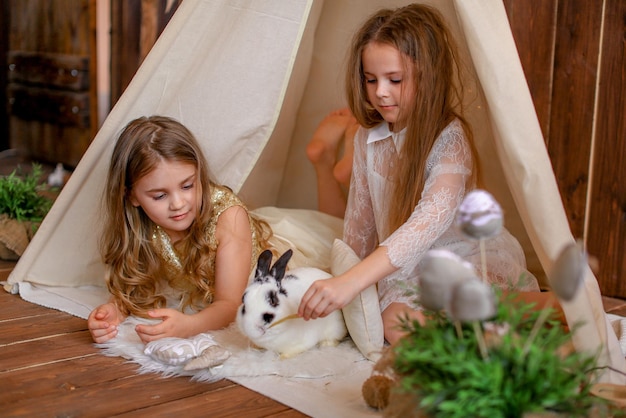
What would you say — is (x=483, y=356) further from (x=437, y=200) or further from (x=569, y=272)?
(x=437, y=200)

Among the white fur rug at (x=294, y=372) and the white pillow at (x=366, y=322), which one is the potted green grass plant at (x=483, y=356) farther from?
the white pillow at (x=366, y=322)

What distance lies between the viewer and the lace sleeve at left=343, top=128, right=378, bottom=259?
2037 mm

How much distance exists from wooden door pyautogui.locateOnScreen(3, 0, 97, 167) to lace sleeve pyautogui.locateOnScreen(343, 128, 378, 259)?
8.05 feet

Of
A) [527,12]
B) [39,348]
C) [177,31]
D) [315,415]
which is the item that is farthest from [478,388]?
[527,12]

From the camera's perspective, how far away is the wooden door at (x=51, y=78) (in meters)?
4.13

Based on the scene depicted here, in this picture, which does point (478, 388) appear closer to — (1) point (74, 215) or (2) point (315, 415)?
(2) point (315, 415)

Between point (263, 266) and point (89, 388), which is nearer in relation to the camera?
point (89, 388)

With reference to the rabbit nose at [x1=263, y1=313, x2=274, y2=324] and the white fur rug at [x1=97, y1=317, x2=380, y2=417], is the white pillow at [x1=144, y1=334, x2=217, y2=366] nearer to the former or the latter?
the white fur rug at [x1=97, y1=317, x2=380, y2=417]

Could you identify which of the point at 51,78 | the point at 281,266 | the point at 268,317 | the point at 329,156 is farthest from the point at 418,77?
the point at 51,78

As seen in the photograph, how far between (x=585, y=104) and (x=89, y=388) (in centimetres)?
153

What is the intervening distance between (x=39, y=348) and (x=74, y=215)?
0.46 metres

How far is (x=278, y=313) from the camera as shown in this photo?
5.36 ft

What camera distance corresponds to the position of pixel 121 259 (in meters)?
1.92

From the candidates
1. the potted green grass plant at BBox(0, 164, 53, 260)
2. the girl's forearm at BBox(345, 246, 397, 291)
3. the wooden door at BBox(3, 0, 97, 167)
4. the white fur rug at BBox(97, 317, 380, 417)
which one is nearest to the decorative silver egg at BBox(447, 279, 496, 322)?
the white fur rug at BBox(97, 317, 380, 417)
